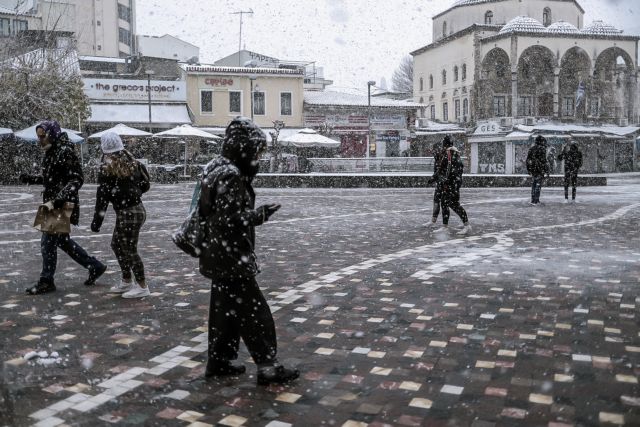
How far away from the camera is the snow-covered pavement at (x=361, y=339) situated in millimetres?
3561

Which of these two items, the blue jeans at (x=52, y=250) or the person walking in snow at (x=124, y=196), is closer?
the person walking in snow at (x=124, y=196)

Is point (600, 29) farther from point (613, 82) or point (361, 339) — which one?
point (361, 339)

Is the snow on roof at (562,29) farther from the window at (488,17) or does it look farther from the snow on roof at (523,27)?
the window at (488,17)

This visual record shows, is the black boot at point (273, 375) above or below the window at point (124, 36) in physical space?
below

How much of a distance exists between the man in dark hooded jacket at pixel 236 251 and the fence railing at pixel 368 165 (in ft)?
101

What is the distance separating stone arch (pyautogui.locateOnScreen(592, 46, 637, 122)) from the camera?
51031 mm

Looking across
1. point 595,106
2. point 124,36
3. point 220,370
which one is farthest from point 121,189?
point 124,36

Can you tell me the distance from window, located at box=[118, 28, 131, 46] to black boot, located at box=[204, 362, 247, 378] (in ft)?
200

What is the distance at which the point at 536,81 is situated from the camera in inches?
1992

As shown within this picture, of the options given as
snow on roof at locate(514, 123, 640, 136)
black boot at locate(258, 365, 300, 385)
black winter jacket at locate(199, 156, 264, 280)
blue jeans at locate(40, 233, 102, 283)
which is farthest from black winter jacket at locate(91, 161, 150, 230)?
snow on roof at locate(514, 123, 640, 136)

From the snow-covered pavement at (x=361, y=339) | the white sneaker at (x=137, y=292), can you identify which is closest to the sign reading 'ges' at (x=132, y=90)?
the snow-covered pavement at (x=361, y=339)

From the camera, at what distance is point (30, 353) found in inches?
176

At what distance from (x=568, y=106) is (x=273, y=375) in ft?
172

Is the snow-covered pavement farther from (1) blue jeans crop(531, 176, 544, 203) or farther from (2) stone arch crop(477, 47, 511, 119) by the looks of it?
(2) stone arch crop(477, 47, 511, 119)
